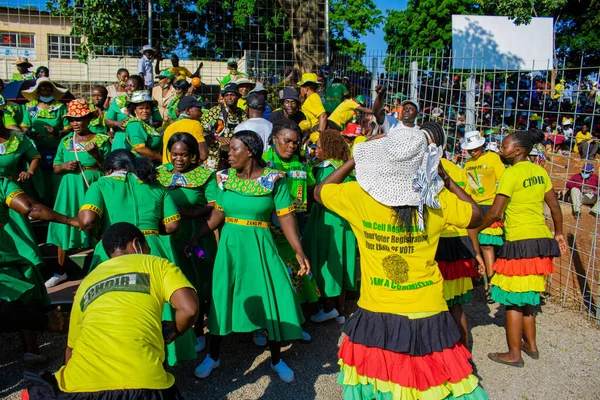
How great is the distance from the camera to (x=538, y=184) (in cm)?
481

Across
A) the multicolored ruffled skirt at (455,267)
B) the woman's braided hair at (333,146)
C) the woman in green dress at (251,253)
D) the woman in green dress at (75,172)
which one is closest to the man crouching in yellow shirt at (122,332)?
the woman in green dress at (251,253)

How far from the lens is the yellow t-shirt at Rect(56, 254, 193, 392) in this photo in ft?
8.01

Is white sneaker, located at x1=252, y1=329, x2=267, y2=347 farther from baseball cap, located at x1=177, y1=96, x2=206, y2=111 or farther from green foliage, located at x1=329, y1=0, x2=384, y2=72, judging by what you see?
green foliage, located at x1=329, y1=0, x2=384, y2=72

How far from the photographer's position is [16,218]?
500cm

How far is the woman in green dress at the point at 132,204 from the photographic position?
4090 mm

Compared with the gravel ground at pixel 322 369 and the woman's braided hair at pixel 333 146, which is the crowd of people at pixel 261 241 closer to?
the woman's braided hair at pixel 333 146

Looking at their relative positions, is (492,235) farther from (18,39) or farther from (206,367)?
(18,39)

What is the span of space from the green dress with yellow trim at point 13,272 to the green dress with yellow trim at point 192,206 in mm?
1195

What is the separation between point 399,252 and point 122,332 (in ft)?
5.06

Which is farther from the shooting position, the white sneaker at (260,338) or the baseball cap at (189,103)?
the baseball cap at (189,103)

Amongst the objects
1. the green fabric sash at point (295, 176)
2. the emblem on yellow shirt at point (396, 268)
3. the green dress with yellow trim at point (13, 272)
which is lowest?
the green dress with yellow trim at point (13, 272)

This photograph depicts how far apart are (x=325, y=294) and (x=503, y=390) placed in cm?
193

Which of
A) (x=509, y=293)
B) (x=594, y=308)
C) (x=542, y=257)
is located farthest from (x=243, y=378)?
(x=594, y=308)

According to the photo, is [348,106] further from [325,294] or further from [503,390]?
[503,390]
